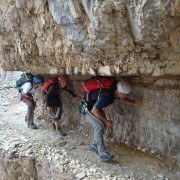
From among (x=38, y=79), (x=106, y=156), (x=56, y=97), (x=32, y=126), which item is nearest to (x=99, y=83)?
(x=106, y=156)

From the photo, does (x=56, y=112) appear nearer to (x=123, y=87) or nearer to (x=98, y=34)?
(x=123, y=87)

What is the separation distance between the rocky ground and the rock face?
62.1 inches

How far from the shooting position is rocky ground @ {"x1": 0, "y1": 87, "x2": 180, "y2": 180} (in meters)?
5.24

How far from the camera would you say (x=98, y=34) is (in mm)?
4402

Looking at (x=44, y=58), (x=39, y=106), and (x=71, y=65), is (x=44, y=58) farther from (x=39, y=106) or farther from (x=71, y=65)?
(x=39, y=106)

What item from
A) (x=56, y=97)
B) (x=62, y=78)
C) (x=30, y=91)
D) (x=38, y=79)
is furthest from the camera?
(x=30, y=91)

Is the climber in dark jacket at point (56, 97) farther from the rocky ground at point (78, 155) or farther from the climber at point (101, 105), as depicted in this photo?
the climber at point (101, 105)

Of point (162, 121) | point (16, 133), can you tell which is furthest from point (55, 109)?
point (162, 121)

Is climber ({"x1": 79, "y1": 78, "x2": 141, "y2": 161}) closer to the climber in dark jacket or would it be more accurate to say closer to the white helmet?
the white helmet

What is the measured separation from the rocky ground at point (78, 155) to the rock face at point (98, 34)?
158 cm

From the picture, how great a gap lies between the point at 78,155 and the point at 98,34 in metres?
2.66

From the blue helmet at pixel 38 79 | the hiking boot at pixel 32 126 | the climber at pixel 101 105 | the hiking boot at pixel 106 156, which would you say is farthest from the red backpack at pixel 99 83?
the hiking boot at pixel 32 126

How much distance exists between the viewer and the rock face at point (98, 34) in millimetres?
3902

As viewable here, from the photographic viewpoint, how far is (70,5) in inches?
178
